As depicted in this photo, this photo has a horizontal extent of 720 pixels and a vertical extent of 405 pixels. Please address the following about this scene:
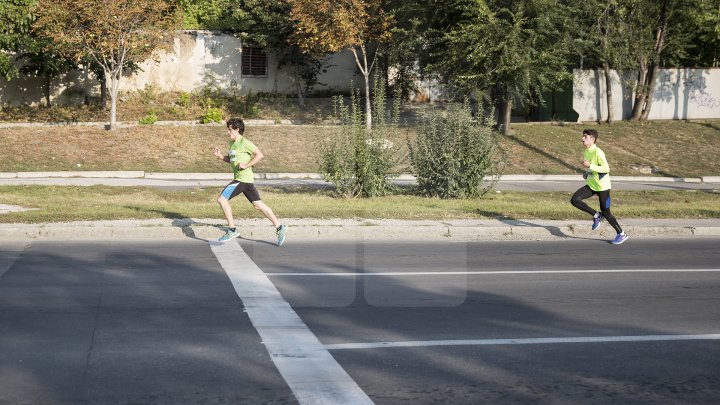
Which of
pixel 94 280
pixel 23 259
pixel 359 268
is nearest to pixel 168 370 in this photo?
pixel 94 280

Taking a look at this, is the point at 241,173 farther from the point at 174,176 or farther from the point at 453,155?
the point at 174,176

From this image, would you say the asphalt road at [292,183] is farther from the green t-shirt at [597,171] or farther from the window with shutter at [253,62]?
the window with shutter at [253,62]

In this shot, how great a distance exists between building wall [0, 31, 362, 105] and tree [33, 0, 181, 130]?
4.47 m

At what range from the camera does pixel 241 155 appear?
13336 millimetres

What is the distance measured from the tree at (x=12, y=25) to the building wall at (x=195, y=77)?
317 cm

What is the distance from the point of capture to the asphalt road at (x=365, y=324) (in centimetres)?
646

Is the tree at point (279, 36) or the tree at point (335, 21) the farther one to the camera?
the tree at point (279, 36)

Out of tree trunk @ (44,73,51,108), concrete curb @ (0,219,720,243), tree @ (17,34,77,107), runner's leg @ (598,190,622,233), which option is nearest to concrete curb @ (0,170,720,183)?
tree @ (17,34,77,107)

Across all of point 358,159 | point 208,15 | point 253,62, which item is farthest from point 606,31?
point 358,159

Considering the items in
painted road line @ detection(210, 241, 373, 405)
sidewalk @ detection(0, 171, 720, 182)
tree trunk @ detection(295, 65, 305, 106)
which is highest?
tree trunk @ detection(295, 65, 305, 106)

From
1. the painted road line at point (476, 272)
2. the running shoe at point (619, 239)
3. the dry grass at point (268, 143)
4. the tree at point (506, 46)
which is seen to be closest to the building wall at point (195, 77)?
the dry grass at point (268, 143)

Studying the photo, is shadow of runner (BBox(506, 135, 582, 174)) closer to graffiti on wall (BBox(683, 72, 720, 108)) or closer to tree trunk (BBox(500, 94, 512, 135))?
tree trunk (BBox(500, 94, 512, 135))

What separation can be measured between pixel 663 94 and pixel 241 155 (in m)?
29.2

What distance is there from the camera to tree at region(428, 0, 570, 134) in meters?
30.2
